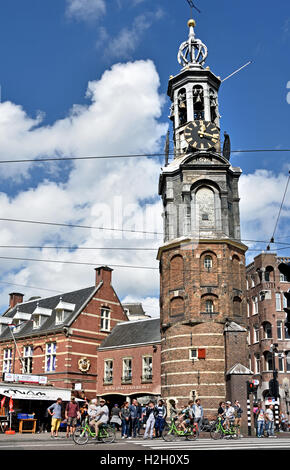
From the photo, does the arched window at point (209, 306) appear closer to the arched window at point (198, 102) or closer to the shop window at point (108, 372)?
the shop window at point (108, 372)

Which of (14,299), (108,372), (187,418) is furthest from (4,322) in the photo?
(187,418)

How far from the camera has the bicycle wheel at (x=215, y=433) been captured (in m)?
19.7

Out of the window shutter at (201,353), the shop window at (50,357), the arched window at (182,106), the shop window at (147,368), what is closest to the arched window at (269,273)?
the shop window at (147,368)

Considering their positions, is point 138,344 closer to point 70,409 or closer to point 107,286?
point 107,286

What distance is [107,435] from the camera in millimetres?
17453

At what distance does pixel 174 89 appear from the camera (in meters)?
41.1

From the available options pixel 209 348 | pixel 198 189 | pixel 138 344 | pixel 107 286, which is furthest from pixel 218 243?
pixel 107 286

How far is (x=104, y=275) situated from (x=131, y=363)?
9.10 meters

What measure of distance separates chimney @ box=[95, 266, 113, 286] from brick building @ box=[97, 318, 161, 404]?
4.46 metres

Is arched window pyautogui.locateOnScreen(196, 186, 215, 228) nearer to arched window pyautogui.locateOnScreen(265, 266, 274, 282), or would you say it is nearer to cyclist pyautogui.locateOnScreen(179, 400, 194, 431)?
arched window pyautogui.locateOnScreen(265, 266, 274, 282)

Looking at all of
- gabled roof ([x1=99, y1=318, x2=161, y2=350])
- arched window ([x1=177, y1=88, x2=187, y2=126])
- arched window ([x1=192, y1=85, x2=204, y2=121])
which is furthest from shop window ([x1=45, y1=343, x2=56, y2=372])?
arched window ([x1=192, y1=85, x2=204, y2=121])

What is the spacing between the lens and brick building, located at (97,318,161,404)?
3719 cm

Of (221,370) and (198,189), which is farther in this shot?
(198,189)

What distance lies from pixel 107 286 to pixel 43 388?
1467cm
